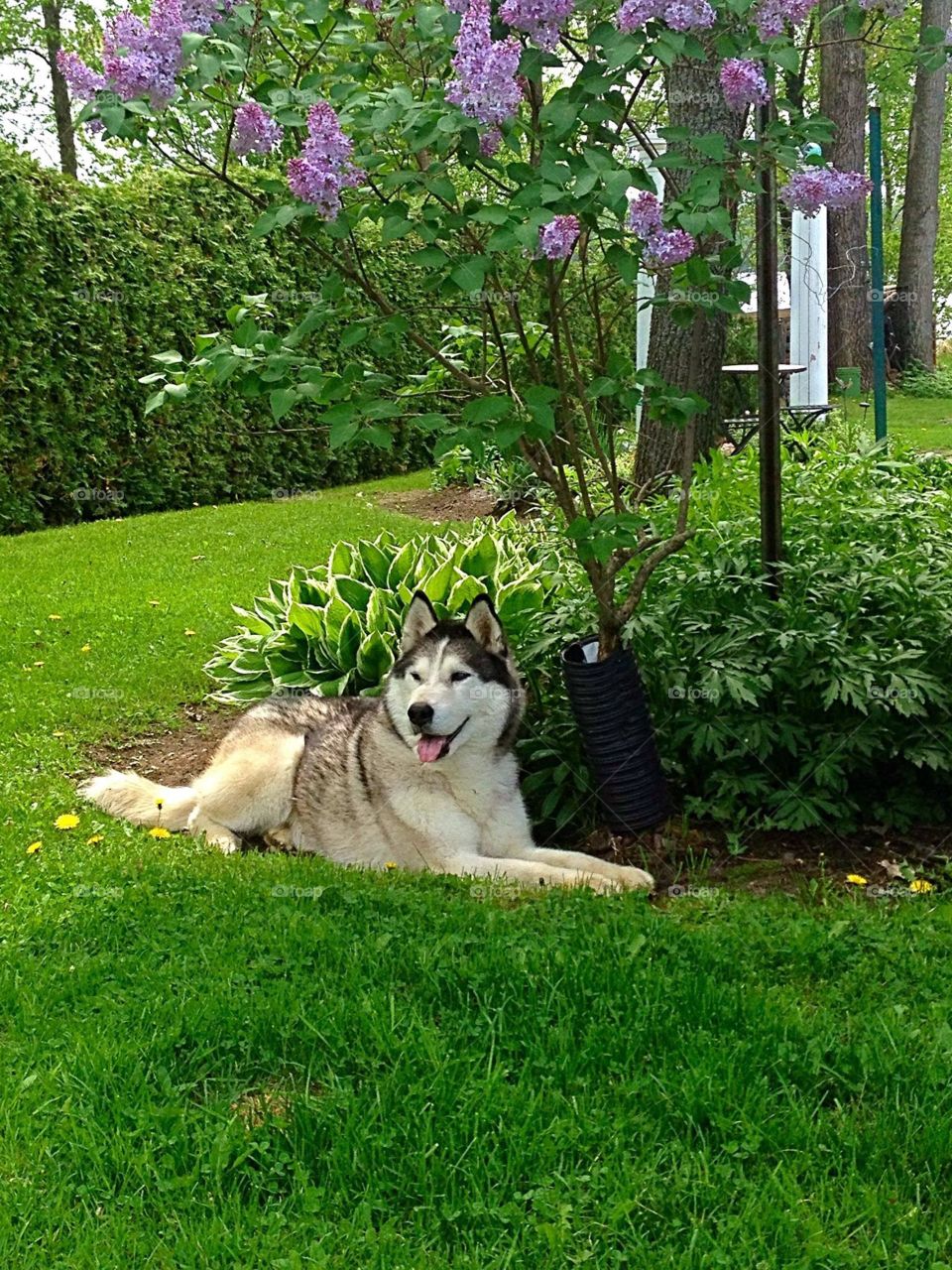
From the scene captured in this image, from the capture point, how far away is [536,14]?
11.3ft

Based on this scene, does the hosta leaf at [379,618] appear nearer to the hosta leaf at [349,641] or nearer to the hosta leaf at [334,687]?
the hosta leaf at [349,641]

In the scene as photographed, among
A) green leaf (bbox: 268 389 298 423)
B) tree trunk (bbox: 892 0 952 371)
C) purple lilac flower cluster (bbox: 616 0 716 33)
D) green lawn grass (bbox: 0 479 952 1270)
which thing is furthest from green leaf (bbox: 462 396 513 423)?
tree trunk (bbox: 892 0 952 371)

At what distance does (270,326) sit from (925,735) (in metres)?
11.5

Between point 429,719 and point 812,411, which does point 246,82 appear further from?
point 812,411

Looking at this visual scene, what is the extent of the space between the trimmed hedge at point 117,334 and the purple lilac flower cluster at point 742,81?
7.98 metres

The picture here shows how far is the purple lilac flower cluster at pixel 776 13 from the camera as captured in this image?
3.70m

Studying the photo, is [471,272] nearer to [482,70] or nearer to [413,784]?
[482,70]

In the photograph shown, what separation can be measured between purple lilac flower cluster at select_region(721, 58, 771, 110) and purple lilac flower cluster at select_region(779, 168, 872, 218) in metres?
0.50

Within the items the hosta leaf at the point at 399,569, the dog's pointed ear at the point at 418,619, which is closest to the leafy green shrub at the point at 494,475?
the hosta leaf at the point at 399,569

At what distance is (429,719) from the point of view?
14.3 feet

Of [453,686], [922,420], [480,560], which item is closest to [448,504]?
[922,420]

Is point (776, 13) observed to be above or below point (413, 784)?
above

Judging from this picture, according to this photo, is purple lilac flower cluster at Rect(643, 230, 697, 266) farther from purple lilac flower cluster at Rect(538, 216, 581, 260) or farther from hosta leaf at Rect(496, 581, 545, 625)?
hosta leaf at Rect(496, 581, 545, 625)

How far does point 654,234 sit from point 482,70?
3.08ft
